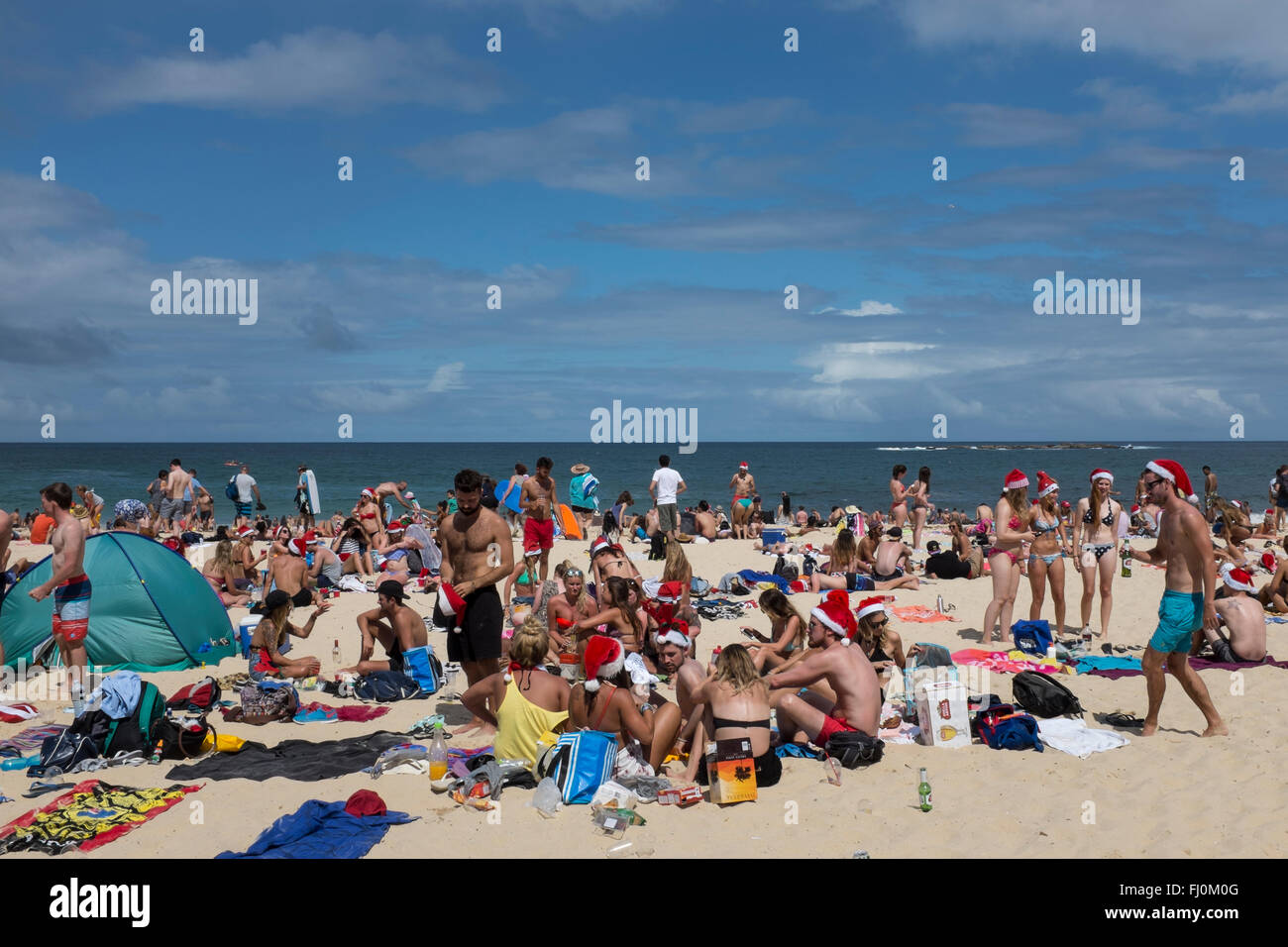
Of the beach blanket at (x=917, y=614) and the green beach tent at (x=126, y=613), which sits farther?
the beach blanket at (x=917, y=614)

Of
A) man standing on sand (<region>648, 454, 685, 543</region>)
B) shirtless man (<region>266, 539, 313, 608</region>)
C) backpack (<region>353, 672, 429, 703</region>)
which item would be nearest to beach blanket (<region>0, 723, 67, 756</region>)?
backpack (<region>353, 672, 429, 703</region>)

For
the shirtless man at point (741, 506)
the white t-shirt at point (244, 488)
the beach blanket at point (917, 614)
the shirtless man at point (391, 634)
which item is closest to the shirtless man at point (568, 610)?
the shirtless man at point (391, 634)

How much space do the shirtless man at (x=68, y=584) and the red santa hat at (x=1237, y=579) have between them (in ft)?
34.1

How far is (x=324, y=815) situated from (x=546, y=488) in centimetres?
712

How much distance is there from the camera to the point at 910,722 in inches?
263

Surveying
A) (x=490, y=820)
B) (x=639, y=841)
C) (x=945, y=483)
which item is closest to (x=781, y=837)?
(x=639, y=841)

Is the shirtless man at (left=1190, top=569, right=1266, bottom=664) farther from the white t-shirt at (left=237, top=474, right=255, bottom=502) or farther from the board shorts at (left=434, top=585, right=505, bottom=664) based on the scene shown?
the white t-shirt at (left=237, top=474, right=255, bottom=502)

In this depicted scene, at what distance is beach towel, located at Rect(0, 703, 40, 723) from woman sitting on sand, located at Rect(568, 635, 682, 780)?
181 inches

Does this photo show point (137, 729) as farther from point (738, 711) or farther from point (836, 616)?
point (836, 616)

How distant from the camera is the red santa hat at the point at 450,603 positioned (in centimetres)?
647

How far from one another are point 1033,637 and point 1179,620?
2.72m

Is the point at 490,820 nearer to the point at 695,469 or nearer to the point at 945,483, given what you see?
the point at 945,483

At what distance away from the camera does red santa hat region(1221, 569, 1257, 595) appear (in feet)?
28.5

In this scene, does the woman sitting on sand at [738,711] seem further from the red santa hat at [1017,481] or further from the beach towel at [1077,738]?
the red santa hat at [1017,481]
